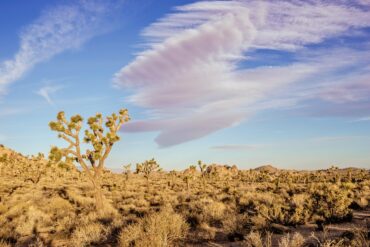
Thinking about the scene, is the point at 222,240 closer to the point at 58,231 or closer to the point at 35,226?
the point at 58,231

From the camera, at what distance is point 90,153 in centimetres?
2066

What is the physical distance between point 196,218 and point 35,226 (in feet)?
22.9

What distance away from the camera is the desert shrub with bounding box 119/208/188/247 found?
8907mm

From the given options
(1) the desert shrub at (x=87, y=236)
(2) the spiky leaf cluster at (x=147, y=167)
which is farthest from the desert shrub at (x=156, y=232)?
(2) the spiky leaf cluster at (x=147, y=167)

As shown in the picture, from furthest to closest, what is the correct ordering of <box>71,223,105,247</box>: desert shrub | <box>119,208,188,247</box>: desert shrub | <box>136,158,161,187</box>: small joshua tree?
<box>136,158,161,187</box>: small joshua tree < <box>71,223,105,247</box>: desert shrub < <box>119,208,188,247</box>: desert shrub

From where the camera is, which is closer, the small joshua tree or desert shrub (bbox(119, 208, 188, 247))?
desert shrub (bbox(119, 208, 188, 247))

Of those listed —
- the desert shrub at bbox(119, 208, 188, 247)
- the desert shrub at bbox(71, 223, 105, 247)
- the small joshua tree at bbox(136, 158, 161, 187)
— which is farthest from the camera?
the small joshua tree at bbox(136, 158, 161, 187)

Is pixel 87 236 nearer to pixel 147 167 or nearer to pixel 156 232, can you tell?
pixel 156 232

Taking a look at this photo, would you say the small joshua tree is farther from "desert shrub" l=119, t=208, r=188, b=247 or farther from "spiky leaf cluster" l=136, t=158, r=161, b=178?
"desert shrub" l=119, t=208, r=188, b=247

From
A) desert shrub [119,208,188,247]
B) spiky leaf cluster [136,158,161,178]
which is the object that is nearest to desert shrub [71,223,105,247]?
desert shrub [119,208,188,247]

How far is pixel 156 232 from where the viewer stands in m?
9.83

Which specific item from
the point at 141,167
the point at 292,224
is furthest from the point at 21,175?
the point at 292,224

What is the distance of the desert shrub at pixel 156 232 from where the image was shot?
8.91 m

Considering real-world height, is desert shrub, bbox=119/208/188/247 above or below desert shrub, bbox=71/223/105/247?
above
